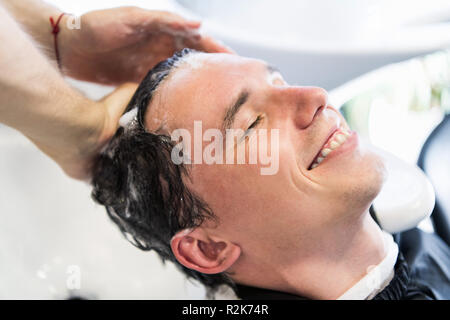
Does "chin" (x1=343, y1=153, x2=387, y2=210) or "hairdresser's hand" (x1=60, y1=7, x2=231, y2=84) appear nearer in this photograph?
"chin" (x1=343, y1=153, x2=387, y2=210)

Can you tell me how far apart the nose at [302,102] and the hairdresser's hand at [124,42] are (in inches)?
9.4

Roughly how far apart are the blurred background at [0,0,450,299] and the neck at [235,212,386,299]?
29 cm

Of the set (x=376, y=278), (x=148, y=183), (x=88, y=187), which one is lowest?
(x=88, y=187)

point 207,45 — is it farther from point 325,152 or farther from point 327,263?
point 327,263

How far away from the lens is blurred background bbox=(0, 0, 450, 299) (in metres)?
1.15

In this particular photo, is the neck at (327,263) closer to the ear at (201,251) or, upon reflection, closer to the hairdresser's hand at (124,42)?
the ear at (201,251)

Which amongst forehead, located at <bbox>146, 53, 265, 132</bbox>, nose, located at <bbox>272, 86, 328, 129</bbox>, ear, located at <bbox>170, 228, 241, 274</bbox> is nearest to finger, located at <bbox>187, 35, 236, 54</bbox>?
forehead, located at <bbox>146, 53, 265, 132</bbox>

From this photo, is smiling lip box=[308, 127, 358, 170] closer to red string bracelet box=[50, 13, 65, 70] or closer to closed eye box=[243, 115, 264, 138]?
closed eye box=[243, 115, 264, 138]

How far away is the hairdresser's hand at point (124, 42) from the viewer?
3.02 feet

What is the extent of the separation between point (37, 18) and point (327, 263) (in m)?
0.70

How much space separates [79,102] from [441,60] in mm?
963

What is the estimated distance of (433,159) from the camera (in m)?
1.08

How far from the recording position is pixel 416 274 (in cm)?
100

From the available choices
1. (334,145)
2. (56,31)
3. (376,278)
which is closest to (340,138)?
(334,145)
